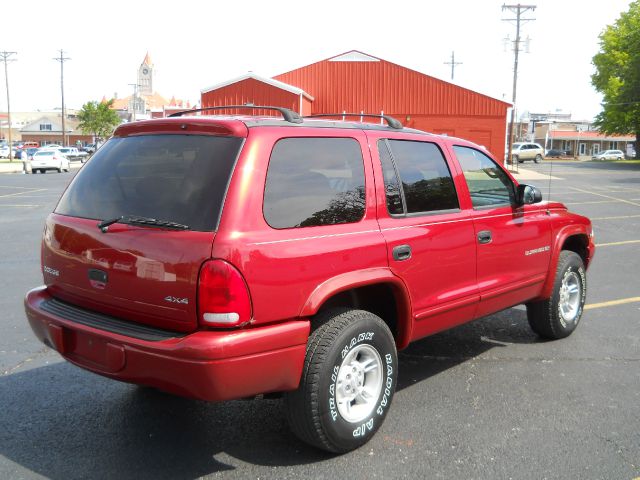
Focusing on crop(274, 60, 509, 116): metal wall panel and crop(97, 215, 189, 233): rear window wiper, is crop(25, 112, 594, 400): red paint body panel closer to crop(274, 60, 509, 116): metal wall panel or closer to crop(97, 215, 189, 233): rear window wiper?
crop(97, 215, 189, 233): rear window wiper

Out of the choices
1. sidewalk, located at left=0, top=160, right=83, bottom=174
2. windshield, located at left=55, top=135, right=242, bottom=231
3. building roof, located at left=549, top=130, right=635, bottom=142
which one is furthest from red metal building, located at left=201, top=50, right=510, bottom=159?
building roof, located at left=549, top=130, right=635, bottom=142

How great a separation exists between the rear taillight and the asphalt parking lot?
895mm

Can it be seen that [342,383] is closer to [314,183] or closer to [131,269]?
[314,183]

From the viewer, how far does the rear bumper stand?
293 centimetres

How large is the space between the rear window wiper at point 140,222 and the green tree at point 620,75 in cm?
6181

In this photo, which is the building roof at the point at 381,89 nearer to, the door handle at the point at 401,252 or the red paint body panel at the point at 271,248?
the door handle at the point at 401,252

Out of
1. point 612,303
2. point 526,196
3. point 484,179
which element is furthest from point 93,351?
point 612,303

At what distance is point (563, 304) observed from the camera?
565 cm

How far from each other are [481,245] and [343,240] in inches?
56.1

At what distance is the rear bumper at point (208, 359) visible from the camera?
2.93 m

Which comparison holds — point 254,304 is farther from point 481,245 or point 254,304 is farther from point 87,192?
point 481,245

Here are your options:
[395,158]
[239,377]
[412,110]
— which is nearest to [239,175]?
[239,377]

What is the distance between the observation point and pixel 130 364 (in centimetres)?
310

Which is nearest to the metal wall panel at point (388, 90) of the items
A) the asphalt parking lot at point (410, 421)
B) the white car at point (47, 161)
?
the white car at point (47, 161)
